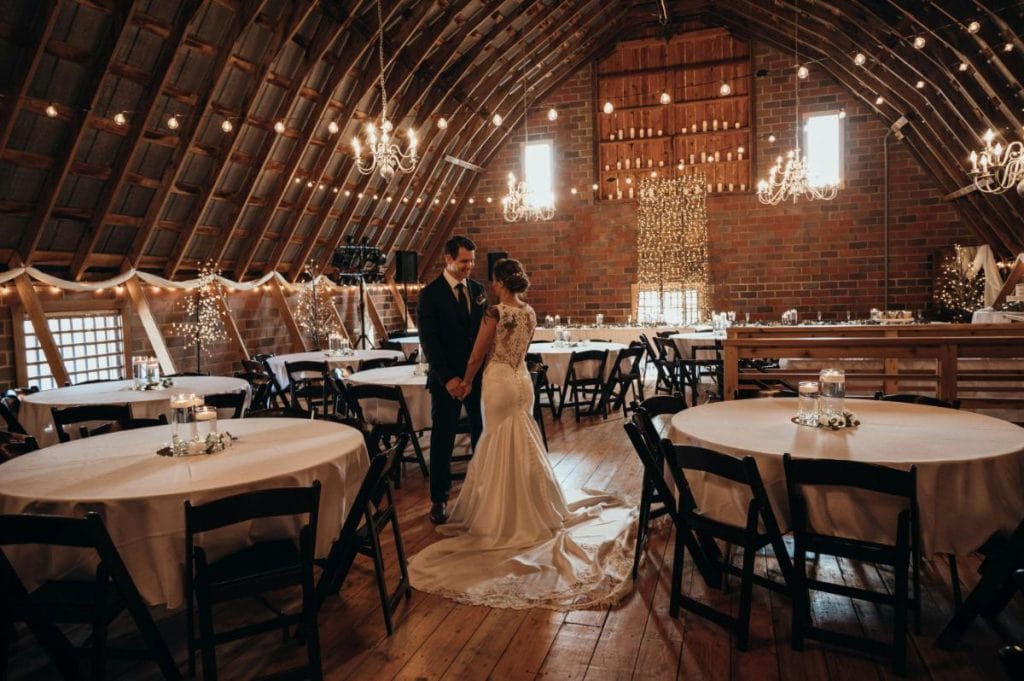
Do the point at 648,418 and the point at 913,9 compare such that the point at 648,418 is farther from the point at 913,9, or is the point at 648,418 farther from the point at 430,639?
the point at 913,9

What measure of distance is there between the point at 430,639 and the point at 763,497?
5.06 ft

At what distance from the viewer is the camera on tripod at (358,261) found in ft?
36.1

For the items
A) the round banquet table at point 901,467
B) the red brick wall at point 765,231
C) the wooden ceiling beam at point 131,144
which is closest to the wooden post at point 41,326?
the wooden ceiling beam at point 131,144

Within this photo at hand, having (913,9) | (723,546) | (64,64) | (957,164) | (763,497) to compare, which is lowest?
(723,546)

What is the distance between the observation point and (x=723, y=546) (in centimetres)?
395

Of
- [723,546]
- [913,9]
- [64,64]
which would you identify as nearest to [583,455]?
[723,546]

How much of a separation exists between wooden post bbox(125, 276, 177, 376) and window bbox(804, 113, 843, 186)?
1115 cm

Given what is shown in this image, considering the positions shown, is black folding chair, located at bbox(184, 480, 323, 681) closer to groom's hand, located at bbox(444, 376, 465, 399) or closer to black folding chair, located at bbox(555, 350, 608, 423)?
groom's hand, located at bbox(444, 376, 465, 399)

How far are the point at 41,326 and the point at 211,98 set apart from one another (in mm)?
3026

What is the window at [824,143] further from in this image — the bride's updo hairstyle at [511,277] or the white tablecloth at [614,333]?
the bride's updo hairstyle at [511,277]

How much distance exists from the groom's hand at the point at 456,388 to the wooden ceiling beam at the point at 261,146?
5.45 metres

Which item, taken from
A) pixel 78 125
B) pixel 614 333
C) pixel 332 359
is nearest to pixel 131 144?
pixel 78 125

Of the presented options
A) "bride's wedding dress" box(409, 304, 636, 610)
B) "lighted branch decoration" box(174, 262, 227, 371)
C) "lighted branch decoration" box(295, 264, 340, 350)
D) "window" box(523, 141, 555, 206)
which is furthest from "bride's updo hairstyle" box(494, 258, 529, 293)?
"window" box(523, 141, 555, 206)

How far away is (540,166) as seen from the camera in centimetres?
1426
